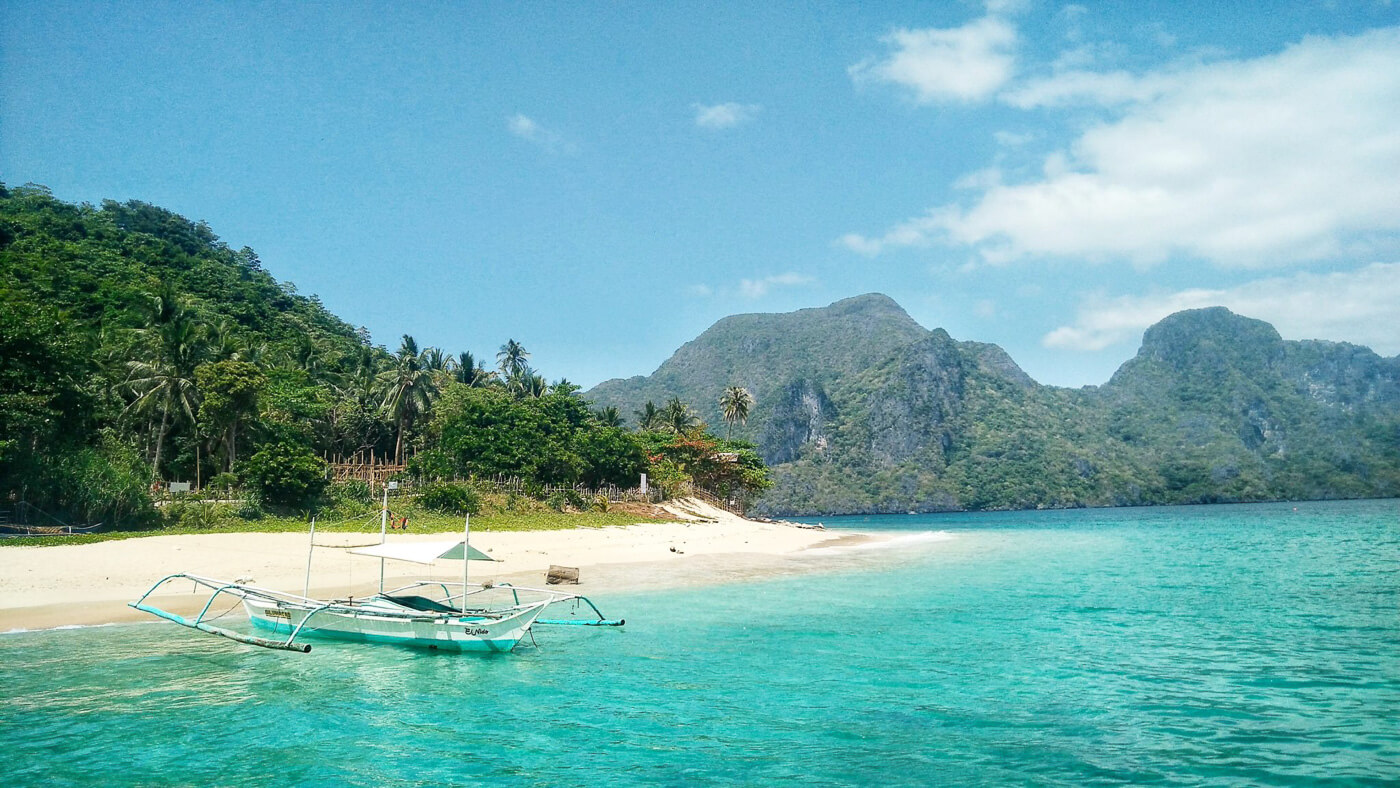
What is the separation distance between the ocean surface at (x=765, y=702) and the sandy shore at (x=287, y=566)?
3012mm

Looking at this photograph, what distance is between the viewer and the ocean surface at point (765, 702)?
930cm

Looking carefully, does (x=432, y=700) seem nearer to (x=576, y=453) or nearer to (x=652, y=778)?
(x=652, y=778)

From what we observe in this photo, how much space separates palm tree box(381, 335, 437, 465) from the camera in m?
59.6

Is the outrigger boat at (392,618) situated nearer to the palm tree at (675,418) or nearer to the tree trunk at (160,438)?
the tree trunk at (160,438)

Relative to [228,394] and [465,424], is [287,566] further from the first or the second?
[465,424]

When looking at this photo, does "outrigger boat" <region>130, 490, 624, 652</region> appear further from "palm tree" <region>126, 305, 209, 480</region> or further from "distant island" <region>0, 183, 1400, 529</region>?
"palm tree" <region>126, 305, 209, 480</region>

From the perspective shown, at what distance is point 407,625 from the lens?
16.0m

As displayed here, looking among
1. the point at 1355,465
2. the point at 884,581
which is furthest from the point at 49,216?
the point at 1355,465

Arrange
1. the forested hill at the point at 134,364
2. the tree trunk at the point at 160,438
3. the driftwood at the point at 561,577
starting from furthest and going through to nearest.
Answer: the tree trunk at the point at 160,438 → the forested hill at the point at 134,364 → the driftwood at the point at 561,577

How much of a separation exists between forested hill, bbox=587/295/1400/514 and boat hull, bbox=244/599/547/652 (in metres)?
145

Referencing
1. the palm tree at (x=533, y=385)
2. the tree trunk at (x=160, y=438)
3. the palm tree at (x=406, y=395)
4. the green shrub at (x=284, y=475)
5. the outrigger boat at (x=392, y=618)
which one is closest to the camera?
the outrigger boat at (x=392, y=618)

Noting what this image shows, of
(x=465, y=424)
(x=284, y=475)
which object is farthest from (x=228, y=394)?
(x=465, y=424)

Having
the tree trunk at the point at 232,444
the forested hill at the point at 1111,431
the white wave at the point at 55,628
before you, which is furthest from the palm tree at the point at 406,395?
the forested hill at the point at 1111,431

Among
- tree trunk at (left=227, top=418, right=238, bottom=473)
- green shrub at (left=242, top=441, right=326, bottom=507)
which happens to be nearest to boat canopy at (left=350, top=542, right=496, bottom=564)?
green shrub at (left=242, top=441, right=326, bottom=507)
